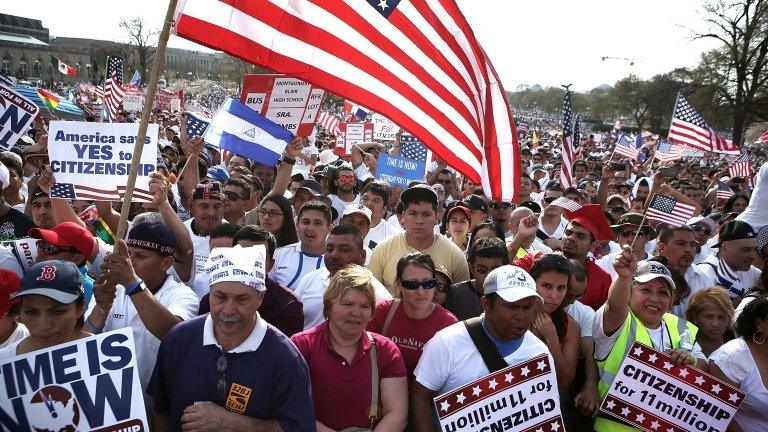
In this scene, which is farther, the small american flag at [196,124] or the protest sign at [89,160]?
the small american flag at [196,124]

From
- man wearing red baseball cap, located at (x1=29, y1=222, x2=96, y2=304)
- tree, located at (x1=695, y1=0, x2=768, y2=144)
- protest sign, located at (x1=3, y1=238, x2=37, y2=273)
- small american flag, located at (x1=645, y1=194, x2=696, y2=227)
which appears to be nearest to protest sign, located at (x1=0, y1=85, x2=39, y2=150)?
protest sign, located at (x1=3, y1=238, x2=37, y2=273)

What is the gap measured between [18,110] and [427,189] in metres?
5.26

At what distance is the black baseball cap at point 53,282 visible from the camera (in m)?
3.17

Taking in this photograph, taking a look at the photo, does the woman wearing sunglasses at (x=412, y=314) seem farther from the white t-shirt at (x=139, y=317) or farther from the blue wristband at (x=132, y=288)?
the blue wristband at (x=132, y=288)

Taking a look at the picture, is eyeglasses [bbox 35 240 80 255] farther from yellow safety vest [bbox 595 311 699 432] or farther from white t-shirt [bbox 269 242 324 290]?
yellow safety vest [bbox 595 311 699 432]

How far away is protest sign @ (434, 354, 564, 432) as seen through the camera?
3570 millimetres

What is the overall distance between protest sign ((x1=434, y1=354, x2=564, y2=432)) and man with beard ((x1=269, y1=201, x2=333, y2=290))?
6.92ft

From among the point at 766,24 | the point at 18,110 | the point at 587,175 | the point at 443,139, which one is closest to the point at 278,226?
the point at 443,139

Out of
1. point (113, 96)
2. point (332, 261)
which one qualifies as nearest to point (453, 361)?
point (332, 261)

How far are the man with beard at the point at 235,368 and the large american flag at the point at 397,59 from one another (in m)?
1.48

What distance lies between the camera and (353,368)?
3551 millimetres

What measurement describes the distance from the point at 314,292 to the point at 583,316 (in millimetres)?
2031

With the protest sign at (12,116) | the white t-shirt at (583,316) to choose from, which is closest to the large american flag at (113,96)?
the protest sign at (12,116)

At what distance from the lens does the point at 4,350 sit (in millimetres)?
3273
